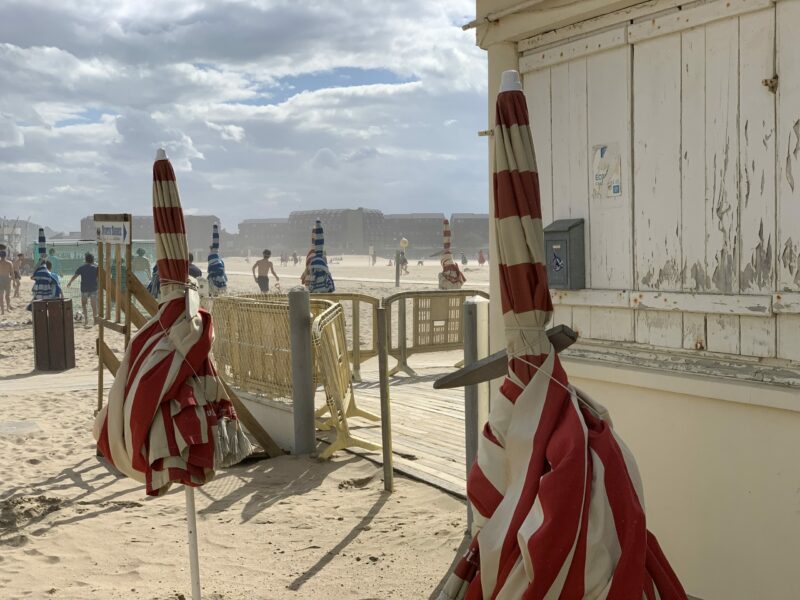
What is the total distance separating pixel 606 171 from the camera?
3.94 metres

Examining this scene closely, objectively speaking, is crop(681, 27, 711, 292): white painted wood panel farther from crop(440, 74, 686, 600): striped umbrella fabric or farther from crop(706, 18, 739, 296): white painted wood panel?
crop(440, 74, 686, 600): striped umbrella fabric

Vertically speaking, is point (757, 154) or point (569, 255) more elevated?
point (757, 154)

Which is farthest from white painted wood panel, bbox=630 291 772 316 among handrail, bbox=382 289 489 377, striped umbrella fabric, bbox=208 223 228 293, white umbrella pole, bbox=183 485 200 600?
striped umbrella fabric, bbox=208 223 228 293

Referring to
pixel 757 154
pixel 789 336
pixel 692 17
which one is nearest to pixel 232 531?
pixel 789 336

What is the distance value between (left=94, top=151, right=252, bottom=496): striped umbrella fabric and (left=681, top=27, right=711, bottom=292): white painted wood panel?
7.06 feet

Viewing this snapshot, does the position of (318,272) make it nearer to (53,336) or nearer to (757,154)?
Result: (53,336)

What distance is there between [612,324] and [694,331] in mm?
464

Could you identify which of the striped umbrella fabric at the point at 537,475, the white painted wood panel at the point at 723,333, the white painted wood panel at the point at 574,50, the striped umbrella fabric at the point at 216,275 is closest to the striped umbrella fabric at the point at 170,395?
the striped umbrella fabric at the point at 537,475

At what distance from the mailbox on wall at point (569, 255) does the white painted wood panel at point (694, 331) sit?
0.61 m

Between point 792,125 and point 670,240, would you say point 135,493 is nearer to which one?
point 670,240

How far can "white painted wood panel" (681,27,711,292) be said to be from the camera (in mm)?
3508

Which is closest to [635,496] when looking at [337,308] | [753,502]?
[753,502]

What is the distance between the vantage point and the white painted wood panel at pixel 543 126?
424cm

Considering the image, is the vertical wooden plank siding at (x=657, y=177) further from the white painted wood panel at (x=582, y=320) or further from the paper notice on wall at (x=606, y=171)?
the white painted wood panel at (x=582, y=320)
